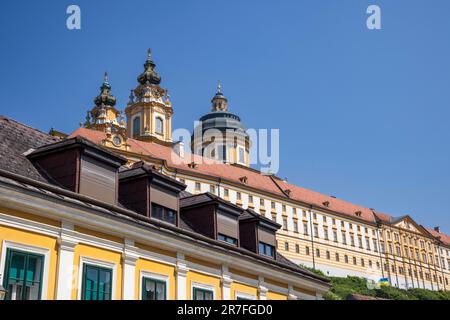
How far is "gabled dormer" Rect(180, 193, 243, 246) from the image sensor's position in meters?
19.8

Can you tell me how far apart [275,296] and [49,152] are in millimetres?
8876

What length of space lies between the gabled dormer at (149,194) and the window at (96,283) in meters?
2.83

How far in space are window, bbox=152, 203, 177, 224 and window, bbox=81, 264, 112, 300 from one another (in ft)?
10.7

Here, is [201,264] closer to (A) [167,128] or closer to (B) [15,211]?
(B) [15,211]

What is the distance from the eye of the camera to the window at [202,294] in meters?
17.3

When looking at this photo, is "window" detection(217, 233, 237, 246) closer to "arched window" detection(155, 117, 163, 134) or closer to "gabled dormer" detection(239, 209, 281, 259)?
"gabled dormer" detection(239, 209, 281, 259)

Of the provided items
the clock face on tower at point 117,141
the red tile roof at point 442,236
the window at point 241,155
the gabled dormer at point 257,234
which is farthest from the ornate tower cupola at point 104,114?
the gabled dormer at point 257,234

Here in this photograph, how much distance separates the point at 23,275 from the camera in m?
13.1

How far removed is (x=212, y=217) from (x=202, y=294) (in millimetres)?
2911

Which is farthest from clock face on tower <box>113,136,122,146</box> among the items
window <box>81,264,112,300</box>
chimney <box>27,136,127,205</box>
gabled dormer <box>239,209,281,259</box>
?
window <box>81,264,112,300</box>

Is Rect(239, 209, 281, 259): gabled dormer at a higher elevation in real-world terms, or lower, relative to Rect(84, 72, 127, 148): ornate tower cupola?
lower

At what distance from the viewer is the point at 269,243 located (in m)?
22.3

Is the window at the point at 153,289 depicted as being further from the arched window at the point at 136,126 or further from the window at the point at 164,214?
the arched window at the point at 136,126
